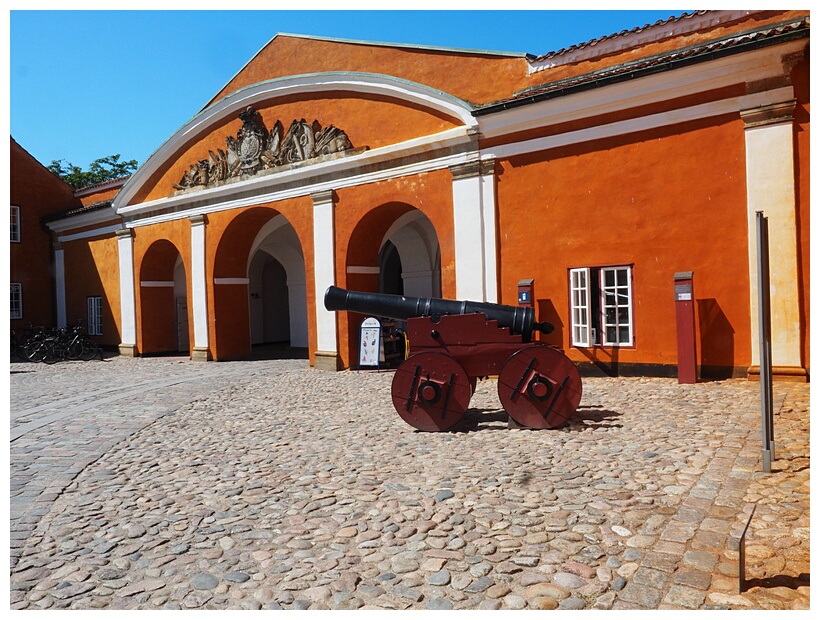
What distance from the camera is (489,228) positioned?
1167cm

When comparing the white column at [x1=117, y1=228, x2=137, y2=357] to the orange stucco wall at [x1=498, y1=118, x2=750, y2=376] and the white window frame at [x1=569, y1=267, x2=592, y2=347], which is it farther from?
the white window frame at [x1=569, y1=267, x2=592, y2=347]

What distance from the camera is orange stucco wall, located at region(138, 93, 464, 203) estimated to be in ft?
41.5

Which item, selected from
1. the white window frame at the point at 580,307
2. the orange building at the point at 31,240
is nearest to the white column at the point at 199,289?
the orange building at the point at 31,240

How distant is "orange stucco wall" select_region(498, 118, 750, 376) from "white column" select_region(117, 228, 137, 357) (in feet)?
39.6

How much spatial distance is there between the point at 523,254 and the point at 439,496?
7.20 metres

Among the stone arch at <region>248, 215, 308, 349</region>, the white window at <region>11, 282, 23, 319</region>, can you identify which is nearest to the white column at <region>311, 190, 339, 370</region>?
the stone arch at <region>248, 215, 308, 349</region>


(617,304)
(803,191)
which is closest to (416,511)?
(617,304)

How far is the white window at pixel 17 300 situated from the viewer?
21.6 m

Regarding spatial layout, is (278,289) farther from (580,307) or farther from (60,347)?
(580,307)

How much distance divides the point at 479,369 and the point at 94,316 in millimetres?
17346

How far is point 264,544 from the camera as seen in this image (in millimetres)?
3973

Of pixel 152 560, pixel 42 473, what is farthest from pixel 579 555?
pixel 42 473

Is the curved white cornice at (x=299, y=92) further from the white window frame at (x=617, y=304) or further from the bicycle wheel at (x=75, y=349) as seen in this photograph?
the bicycle wheel at (x=75, y=349)

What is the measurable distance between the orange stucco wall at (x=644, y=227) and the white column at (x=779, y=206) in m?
0.22
